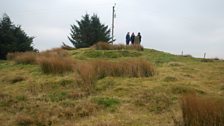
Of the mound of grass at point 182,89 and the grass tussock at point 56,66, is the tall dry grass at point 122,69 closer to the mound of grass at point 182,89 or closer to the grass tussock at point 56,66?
the grass tussock at point 56,66

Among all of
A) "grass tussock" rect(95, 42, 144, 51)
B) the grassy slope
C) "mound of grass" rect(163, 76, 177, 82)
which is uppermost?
"grass tussock" rect(95, 42, 144, 51)

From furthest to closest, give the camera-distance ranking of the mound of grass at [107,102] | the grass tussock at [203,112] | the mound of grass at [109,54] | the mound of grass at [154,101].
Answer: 1. the mound of grass at [109,54]
2. the mound of grass at [107,102]
3. the mound of grass at [154,101]
4. the grass tussock at [203,112]

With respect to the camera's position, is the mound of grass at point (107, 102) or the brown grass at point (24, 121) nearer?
the brown grass at point (24, 121)

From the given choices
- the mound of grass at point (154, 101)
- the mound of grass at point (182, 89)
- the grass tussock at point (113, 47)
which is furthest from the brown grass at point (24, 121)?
the grass tussock at point (113, 47)

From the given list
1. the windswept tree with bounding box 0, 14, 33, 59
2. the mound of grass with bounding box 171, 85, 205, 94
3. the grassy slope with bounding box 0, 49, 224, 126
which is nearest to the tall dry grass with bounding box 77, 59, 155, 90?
the grassy slope with bounding box 0, 49, 224, 126

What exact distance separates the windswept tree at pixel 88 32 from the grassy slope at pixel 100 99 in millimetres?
25048

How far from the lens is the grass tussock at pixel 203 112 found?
276 inches

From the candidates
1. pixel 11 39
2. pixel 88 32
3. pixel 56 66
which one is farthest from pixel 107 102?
pixel 88 32

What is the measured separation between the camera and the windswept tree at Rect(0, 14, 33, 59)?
29.9m

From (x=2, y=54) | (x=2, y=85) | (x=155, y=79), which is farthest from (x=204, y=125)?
(x=2, y=54)

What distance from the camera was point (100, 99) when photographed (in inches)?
383

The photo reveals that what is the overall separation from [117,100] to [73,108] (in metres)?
1.20

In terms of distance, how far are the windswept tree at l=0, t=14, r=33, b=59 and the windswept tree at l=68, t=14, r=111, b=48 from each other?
750 centimetres

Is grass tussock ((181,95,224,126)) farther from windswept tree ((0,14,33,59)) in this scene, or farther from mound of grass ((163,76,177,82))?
windswept tree ((0,14,33,59))
